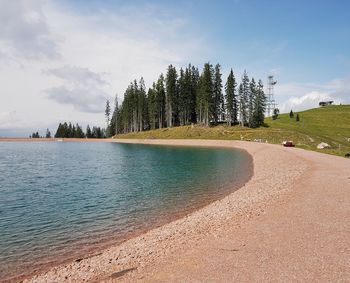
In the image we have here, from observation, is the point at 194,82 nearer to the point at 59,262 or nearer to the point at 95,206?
the point at 95,206

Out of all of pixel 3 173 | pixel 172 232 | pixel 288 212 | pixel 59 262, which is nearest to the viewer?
pixel 59 262

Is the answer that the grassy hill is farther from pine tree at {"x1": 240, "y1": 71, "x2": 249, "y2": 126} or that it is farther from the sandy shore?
the sandy shore

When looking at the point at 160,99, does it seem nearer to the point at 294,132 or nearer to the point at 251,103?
the point at 251,103

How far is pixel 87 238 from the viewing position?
1714cm

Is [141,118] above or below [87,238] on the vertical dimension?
above

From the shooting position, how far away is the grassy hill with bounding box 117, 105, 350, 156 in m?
93.4

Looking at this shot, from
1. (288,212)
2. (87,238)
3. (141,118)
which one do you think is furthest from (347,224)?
(141,118)

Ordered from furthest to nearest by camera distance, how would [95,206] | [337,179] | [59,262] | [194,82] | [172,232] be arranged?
[194,82] → [337,179] → [95,206] → [172,232] → [59,262]

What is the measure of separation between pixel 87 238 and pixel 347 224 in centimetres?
1313

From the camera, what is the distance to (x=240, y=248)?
12.8 m

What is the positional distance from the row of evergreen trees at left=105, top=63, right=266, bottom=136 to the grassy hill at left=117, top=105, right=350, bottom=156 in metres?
9.07

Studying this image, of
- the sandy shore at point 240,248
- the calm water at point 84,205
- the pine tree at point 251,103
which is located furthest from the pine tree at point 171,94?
the sandy shore at point 240,248

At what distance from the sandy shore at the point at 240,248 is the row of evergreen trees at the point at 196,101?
104 metres

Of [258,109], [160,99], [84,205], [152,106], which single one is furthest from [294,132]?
[84,205]
